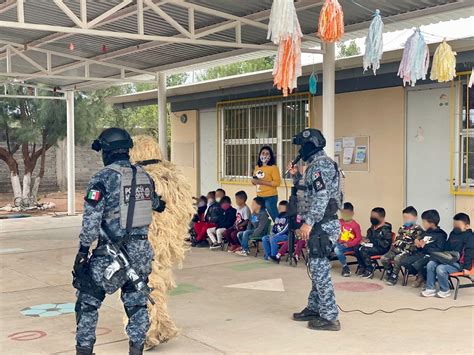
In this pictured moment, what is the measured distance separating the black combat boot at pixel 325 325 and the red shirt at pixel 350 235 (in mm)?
2529

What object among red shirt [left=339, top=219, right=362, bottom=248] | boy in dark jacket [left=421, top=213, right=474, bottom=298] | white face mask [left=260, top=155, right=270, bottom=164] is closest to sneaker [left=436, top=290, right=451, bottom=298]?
boy in dark jacket [left=421, top=213, right=474, bottom=298]

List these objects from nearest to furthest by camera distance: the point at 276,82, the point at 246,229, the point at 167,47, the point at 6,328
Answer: the point at 6,328 → the point at 276,82 → the point at 246,229 → the point at 167,47

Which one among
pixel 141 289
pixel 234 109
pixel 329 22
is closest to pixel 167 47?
pixel 234 109

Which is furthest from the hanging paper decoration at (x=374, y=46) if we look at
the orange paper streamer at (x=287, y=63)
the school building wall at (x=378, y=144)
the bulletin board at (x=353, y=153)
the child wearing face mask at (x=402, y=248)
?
the bulletin board at (x=353, y=153)

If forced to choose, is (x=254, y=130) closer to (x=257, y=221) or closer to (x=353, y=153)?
(x=353, y=153)

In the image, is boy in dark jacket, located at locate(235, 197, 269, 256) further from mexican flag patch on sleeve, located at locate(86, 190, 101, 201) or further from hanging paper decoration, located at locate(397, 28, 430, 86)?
mexican flag patch on sleeve, located at locate(86, 190, 101, 201)

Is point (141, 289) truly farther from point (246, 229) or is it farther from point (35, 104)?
point (35, 104)

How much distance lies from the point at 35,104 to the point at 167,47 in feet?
31.3

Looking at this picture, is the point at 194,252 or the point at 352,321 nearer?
the point at 352,321

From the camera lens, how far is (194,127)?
14055mm

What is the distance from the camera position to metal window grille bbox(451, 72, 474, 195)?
340 inches

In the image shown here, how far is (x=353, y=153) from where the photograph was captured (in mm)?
10352

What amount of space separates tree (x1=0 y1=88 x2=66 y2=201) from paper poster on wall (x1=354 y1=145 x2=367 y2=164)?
37.5 feet

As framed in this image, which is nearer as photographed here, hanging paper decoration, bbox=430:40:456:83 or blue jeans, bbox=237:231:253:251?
hanging paper decoration, bbox=430:40:456:83
